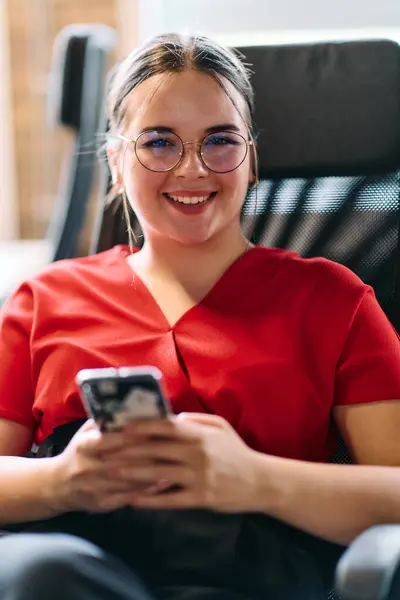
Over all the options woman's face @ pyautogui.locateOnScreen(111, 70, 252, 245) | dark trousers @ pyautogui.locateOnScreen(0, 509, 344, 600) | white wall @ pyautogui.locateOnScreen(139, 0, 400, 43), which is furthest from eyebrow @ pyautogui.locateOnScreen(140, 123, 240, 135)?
white wall @ pyautogui.locateOnScreen(139, 0, 400, 43)

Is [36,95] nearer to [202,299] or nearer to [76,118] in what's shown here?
[76,118]

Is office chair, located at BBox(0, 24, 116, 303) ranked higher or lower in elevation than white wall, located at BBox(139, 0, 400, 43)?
lower

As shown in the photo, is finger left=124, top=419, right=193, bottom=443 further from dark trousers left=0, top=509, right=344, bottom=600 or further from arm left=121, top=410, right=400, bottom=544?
dark trousers left=0, top=509, right=344, bottom=600

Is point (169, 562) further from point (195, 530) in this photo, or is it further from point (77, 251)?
point (77, 251)

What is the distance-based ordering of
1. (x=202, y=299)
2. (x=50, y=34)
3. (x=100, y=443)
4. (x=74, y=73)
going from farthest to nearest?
1. (x=50, y=34)
2. (x=74, y=73)
3. (x=202, y=299)
4. (x=100, y=443)

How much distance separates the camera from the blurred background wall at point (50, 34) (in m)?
2.38

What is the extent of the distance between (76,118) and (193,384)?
727 millimetres

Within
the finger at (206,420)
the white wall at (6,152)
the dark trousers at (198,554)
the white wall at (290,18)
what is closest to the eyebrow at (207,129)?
the finger at (206,420)

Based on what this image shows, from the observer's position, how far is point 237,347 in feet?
3.51

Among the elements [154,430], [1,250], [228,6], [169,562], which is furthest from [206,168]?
[1,250]

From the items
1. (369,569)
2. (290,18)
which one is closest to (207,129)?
(369,569)

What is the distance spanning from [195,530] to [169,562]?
48mm

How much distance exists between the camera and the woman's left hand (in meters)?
0.92

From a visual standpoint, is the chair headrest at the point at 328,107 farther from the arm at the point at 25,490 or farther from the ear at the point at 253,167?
the arm at the point at 25,490
